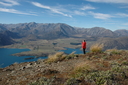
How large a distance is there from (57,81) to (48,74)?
155 centimetres

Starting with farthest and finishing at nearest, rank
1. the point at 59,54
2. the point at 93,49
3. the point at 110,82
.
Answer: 1. the point at 93,49
2. the point at 59,54
3. the point at 110,82

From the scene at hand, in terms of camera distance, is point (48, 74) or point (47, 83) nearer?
point (47, 83)

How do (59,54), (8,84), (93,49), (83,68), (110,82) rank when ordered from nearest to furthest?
(110,82), (8,84), (83,68), (59,54), (93,49)

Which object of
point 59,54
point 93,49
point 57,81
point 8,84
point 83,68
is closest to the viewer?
point 57,81

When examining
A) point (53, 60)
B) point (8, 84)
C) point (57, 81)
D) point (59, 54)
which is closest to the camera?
point (57, 81)

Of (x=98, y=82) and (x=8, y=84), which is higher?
(x=98, y=82)

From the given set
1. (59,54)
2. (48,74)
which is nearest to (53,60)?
(59,54)

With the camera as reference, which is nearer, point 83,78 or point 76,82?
point 76,82

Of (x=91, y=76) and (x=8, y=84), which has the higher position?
(x=91, y=76)

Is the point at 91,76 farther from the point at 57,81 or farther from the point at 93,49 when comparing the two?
the point at 93,49

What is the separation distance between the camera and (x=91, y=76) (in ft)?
18.7

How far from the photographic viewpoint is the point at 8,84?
5816 millimetres

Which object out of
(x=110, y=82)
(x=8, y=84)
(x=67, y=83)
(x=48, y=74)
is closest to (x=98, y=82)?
(x=110, y=82)

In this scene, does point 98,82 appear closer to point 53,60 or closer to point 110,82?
point 110,82
